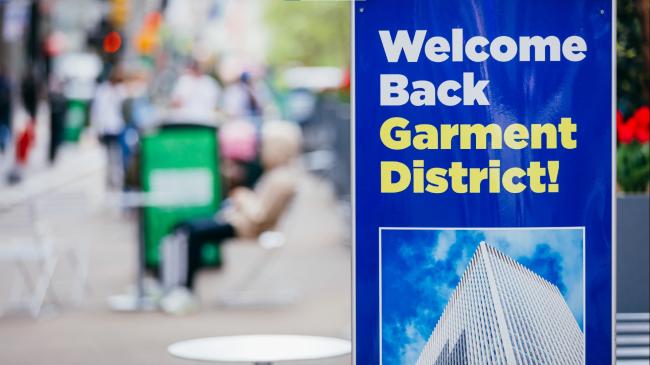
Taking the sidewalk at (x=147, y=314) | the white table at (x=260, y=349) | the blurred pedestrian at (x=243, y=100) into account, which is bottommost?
the sidewalk at (x=147, y=314)

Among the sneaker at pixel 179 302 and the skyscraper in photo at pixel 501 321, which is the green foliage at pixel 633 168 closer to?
the sneaker at pixel 179 302

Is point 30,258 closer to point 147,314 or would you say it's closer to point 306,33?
point 147,314

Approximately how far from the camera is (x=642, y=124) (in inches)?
353

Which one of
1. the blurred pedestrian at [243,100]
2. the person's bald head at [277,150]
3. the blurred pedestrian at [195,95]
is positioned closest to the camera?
the person's bald head at [277,150]

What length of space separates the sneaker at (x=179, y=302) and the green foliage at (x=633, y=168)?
408 centimetres

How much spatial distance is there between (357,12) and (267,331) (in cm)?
618

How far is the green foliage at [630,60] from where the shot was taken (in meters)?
8.94

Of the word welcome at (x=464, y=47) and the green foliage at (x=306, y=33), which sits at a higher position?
the green foliage at (x=306, y=33)

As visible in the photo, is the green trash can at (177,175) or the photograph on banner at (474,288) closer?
the photograph on banner at (474,288)

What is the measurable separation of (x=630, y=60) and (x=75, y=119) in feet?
114

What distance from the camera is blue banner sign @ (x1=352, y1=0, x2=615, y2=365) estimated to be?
4.84m

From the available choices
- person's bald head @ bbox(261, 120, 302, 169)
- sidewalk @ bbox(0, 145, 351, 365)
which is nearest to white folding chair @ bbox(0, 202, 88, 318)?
sidewalk @ bbox(0, 145, 351, 365)

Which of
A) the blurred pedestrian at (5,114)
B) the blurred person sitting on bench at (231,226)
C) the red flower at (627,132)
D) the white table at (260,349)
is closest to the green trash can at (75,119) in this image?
the blurred pedestrian at (5,114)

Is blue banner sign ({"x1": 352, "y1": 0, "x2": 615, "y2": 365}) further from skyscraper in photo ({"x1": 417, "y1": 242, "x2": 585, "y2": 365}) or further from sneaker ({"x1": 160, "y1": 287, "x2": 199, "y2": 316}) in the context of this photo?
sneaker ({"x1": 160, "y1": 287, "x2": 199, "y2": 316})
